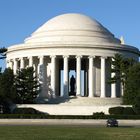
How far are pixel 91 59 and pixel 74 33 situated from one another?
687 centimetres

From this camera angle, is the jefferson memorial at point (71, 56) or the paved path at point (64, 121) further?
the jefferson memorial at point (71, 56)

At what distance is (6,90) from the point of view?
302 ft

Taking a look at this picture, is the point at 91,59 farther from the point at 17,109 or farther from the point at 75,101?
the point at 17,109

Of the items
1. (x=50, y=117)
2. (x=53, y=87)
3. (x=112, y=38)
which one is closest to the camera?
(x=50, y=117)

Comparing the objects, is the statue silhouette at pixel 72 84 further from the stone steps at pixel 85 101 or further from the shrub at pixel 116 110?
the shrub at pixel 116 110

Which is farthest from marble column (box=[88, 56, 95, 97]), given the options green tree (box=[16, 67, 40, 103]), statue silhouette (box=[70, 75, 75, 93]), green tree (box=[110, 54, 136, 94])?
green tree (box=[16, 67, 40, 103])

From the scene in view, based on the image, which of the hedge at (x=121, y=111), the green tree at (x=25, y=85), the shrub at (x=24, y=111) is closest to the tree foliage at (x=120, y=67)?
the hedge at (x=121, y=111)

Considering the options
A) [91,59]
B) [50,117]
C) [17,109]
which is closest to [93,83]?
[91,59]

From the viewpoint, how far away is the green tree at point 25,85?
3760 inches

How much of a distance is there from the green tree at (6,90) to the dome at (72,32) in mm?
16685

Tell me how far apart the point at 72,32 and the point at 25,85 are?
20939 millimetres

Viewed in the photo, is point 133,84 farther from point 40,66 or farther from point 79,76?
point 40,66

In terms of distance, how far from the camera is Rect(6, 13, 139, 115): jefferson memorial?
10719 centimetres

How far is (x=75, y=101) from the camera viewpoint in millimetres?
100875
